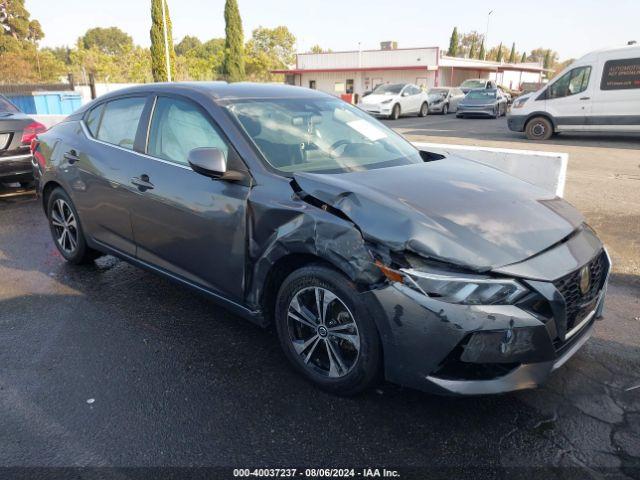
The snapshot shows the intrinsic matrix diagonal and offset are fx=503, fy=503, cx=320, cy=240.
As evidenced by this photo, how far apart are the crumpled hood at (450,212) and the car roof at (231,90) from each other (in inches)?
40.2

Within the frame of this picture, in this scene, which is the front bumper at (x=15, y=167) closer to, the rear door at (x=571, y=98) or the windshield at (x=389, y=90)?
the rear door at (x=571, y=98)

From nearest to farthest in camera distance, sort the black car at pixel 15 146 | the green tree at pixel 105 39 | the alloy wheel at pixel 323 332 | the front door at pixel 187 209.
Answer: the alloy wheel at pixel 323 332 < the front door at pixel 187 209 < the black car at pixel 15 146 < the green tree at pixel 105 39

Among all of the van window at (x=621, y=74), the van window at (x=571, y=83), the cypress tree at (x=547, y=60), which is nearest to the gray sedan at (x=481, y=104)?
the van window at (x=571, y=83)

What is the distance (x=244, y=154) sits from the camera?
10.1 feet

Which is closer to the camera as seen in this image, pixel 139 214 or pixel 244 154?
pixel 244 154

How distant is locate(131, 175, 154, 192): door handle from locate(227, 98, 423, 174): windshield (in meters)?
0.82

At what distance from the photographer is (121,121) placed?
408 cm

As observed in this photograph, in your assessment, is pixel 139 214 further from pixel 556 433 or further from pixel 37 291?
pixel 556 433

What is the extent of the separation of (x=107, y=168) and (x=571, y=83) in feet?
43.9

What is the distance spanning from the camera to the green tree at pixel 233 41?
4153 cm

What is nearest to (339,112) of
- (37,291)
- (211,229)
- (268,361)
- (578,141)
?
(211,229)

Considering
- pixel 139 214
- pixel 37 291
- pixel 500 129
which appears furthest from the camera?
pixel 500 129

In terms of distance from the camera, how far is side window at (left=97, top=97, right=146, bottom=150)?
3.90 meters

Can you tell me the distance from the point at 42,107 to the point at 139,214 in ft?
72.5
